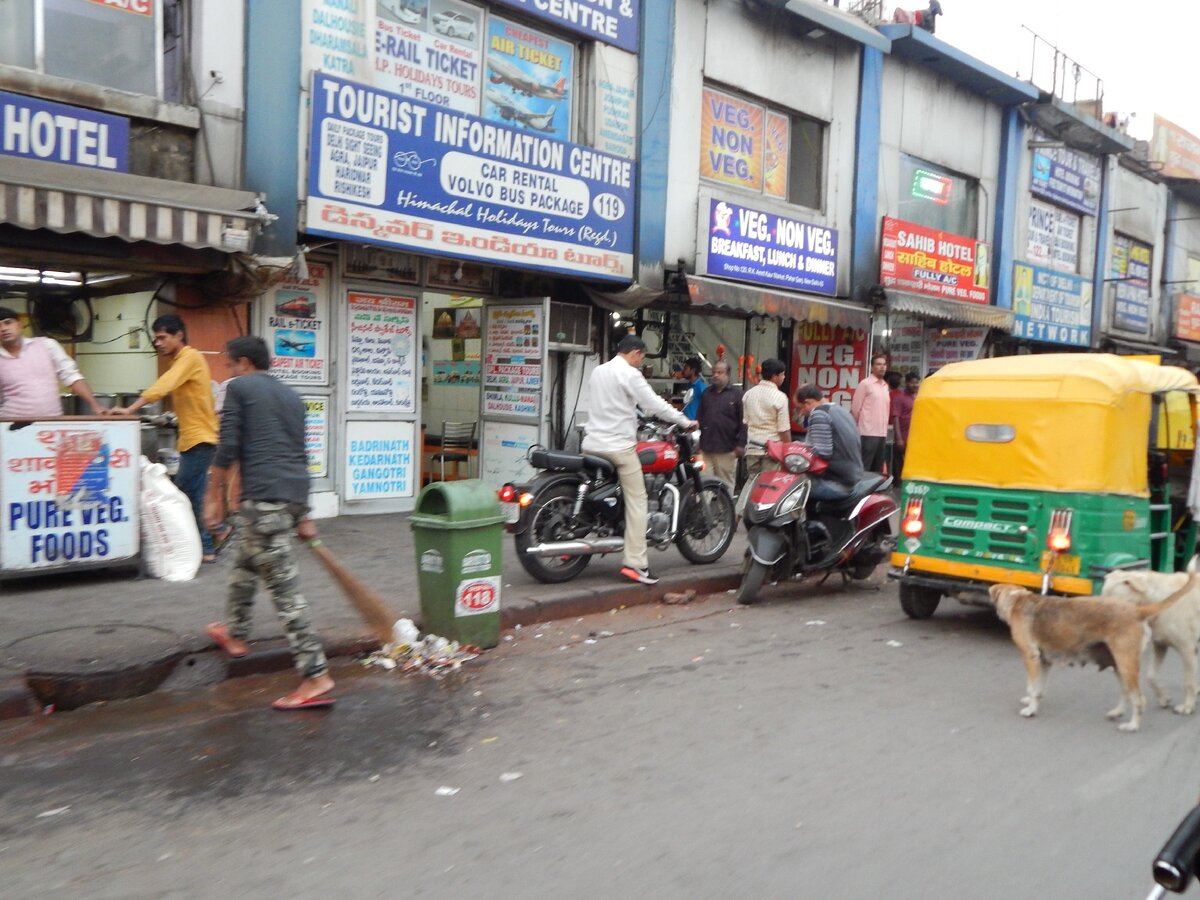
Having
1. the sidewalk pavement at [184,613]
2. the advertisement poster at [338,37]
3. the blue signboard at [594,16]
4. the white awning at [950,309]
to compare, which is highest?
the blue signboard at [594,16]

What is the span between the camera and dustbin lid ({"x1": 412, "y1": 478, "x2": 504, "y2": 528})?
6.35 metres

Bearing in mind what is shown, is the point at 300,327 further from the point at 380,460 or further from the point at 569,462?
the point at 569,462

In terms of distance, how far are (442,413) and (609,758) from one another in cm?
854

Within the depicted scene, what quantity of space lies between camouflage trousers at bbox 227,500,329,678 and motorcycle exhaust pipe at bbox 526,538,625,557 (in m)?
2.63

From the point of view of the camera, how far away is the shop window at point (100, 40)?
26.5 ft

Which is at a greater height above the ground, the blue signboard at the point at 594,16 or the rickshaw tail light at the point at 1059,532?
the blue signboard at the point at 594,16

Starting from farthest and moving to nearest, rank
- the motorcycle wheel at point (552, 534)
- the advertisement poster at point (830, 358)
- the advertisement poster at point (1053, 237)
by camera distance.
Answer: the advertisement poster at point (1053, 237) < the advertisement poster at point (830, 358) < the motorcycle wheel at point (552, 534)

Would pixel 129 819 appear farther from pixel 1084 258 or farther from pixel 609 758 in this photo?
pixel 1084 258

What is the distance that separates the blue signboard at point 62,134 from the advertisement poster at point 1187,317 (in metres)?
24.0

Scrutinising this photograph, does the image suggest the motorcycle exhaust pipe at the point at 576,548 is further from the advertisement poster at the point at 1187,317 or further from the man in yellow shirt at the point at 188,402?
the advertisement poster at the point at 1187,317

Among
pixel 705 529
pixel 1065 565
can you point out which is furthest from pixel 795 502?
pixel 1065 565

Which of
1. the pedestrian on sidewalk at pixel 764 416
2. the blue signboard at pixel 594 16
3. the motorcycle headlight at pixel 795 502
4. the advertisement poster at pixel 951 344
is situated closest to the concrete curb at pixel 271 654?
the motorcycle headlight at pixel 795 502

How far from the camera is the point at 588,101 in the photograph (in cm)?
1187

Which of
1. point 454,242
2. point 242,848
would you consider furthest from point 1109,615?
point 454,242
